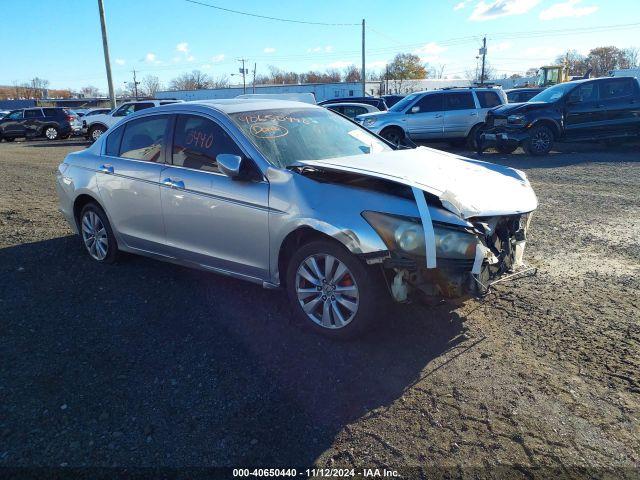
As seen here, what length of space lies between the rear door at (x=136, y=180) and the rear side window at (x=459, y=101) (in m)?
12.4

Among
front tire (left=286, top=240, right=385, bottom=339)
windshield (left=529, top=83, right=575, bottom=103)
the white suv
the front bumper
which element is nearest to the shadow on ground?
front tire (left=286, top=240, right=385, bottom=339)

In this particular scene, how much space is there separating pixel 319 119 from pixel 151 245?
2047 mm

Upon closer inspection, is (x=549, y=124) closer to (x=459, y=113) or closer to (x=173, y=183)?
(x=459, y=113)

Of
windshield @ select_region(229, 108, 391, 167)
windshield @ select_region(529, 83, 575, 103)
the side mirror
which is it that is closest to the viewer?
the side mirror

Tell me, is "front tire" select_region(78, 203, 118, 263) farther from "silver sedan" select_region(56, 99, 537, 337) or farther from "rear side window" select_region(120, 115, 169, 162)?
Result: "rear side window" select_region(120, 115, 169, 162)

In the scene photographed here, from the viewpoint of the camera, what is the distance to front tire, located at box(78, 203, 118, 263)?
539 cm

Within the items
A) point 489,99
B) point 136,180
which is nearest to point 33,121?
point 489,99

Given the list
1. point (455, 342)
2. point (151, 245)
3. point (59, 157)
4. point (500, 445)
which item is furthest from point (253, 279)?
point (59, 157)

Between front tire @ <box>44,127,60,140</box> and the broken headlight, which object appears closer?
the broken headlight

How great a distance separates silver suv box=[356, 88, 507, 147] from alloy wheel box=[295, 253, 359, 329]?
1247 centimetres

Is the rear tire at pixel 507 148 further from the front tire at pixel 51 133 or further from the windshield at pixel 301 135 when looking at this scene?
the front tire at pixel 51 133

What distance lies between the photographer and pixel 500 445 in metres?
2.59

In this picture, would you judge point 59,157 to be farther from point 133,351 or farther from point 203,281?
point 133,351

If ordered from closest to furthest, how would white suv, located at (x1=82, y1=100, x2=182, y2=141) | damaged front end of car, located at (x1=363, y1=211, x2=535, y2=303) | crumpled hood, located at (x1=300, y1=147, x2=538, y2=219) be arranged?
1. damaged front end of car, located at (x1=363, y1=211, x2=535, y2=303)
2. crumpled hood, located at (x1=300, y1=147, x2=538, y2=219)
3. white suv, located at (x1=82, y1=100, x2=182, y2=141)
